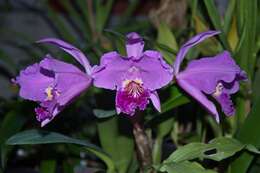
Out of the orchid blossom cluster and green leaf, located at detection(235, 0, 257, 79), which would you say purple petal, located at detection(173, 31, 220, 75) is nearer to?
the orchid blossom cluster

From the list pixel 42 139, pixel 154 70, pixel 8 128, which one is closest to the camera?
pixel 154 70

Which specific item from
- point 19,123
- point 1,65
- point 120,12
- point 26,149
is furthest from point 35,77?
point 120,12

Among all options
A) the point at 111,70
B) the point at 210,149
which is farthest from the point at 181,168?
the point at 111,70

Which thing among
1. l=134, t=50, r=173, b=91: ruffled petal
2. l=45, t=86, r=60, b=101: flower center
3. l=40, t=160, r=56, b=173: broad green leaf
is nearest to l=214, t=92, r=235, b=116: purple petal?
l=134, t=50, r=173, b=91: ruffled petal

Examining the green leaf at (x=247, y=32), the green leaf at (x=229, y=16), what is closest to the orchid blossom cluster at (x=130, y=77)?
the green leaf at (x=247, y=32)

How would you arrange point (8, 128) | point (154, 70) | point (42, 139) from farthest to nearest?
point (8, 128) < point (42, 139) < point (154, 70)

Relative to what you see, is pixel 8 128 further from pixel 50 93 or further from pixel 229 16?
pixel 229 16

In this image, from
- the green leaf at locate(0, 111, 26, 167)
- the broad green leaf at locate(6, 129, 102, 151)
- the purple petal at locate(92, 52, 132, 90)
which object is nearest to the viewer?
the purple petal at locate(92, 52, 132, 90)

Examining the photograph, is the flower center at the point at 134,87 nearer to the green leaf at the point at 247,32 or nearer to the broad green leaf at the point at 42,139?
the broad green leaf at the point at 42,139
